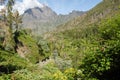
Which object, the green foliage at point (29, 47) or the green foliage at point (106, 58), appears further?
the green foliage at point (29, 47)

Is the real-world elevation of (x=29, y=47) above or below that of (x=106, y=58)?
below

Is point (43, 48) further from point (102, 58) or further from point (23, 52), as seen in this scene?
point (102, 58)

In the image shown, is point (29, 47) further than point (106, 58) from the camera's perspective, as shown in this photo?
Yes

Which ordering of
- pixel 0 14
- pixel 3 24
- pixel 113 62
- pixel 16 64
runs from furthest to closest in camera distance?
1. pixel 0 14
2. pixel 16 64
3. pixel 3 24
4. pixel 113 62

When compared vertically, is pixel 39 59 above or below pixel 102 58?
below

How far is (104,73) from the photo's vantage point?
55.4 feet

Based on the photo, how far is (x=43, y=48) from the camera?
101375 mm

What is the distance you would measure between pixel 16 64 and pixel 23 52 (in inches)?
1349

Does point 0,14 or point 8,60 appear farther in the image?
point 0,14

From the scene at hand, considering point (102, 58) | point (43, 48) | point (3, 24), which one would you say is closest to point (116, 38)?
point (102, 58)

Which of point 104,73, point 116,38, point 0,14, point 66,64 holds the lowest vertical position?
point 66,64

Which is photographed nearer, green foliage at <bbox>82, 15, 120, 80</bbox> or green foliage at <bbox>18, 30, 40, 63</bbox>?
green foliage at <bbox>82, 15, 120, 80</bbox>

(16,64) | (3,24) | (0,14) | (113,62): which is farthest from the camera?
(0,14)

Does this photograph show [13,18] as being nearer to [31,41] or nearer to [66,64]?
[31,41]
